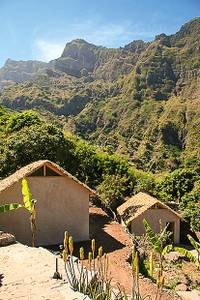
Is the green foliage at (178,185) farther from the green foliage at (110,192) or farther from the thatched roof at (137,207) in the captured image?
the thatched roof at (137,207)

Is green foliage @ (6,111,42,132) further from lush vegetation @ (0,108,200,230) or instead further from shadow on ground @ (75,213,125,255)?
shadow on ground @ (75,213,125,255)

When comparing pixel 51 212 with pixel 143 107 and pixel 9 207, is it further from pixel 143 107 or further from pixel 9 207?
pixel 143 107

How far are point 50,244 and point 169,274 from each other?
22.0ft

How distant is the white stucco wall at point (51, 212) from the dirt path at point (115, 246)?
157 cm

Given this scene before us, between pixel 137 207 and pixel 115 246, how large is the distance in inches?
384

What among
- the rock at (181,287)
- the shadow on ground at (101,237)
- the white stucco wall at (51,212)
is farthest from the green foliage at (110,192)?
the rock at (181,287)

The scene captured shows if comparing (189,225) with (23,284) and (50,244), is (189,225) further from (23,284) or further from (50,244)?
(23,284)

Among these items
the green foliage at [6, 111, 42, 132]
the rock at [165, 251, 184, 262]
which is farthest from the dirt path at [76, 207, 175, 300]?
the green foliage at [6, 111, 42, 132]

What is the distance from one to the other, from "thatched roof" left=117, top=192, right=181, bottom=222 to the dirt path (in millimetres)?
1557

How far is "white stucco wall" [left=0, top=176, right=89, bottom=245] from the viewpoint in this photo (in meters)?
19.8

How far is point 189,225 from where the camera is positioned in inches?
1234

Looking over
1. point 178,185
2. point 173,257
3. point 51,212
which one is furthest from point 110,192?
point 51,212

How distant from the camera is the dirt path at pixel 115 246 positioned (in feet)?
50.0

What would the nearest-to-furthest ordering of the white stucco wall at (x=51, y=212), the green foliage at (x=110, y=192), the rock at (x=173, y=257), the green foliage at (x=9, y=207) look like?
the green foliage at (x=9, y=207), the white stucco wall at (x=51, y=212), the rock at (x=173, y=257), the green foliage at (x=110, y=192)
